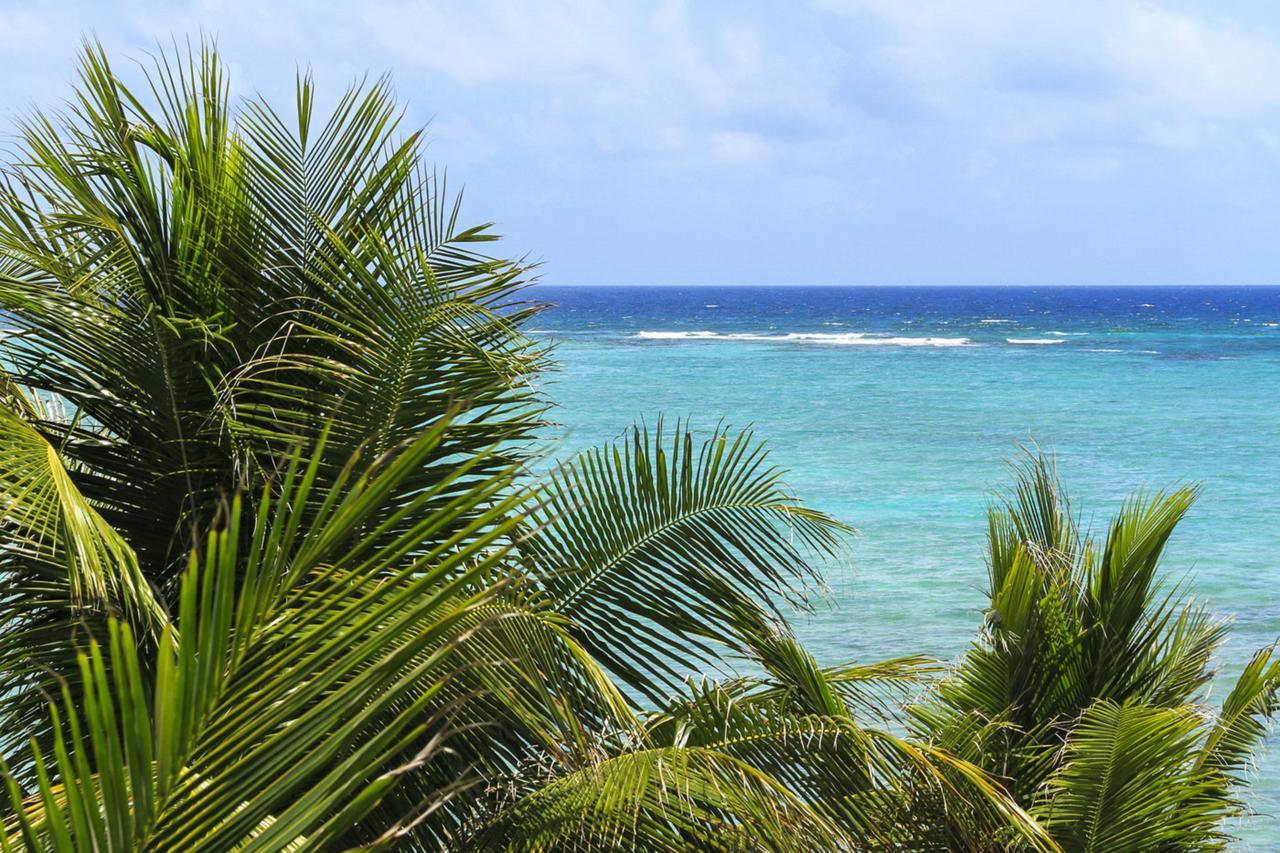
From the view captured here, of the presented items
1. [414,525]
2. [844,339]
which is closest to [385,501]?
[414,525]

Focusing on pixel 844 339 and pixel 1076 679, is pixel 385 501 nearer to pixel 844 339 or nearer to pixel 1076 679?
pixel 1076 679

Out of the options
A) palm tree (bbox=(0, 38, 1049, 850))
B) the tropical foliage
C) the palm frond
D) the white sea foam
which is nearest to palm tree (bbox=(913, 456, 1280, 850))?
the tropical foliage

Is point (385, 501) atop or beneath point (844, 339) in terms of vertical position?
atop

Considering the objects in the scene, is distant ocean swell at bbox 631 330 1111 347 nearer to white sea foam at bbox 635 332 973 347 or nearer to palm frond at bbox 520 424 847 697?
white sea foam at bbox 635 332 973 347

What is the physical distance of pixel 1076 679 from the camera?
454 centimetres

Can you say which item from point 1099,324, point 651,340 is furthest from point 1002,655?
point 1099,324

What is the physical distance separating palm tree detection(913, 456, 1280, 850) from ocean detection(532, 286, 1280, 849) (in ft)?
1.13

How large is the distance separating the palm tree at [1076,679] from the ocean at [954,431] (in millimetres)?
346

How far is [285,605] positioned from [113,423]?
221 centimetres

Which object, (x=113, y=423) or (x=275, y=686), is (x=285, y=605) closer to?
(x=275, y=686)

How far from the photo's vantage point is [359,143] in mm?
3689

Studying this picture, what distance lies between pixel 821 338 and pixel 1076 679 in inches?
2198

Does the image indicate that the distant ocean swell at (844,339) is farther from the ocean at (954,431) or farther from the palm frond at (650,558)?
the palm frond at (650,558)

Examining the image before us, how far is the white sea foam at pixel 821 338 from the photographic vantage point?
5488cm
